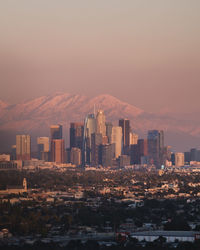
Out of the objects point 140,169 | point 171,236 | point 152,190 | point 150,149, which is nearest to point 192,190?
point 152,190

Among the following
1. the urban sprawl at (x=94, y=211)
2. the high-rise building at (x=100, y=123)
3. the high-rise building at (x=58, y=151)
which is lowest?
the urban sprawl at (x=94, y=211)

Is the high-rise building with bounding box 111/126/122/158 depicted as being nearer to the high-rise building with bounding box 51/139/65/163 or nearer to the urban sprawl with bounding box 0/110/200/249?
the high-rise building with bounding box 51/139/65/163

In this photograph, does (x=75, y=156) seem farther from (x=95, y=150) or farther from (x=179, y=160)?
(x=179, y=160)

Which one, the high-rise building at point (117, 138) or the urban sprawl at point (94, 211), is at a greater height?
the high-rise building at point (117, 138)

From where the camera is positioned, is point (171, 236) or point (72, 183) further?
point (72, 183)

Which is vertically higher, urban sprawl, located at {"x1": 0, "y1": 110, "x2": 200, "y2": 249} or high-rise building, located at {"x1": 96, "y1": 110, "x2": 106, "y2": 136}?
high-rise building, located at {"x1": 96, "y1": 110, "x2": 106, "y2": 136}

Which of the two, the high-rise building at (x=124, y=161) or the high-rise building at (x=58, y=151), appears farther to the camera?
the high-rise building at (x=124, y=161)

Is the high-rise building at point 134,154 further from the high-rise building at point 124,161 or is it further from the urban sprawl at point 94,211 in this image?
the urban sprawl at point 94,211

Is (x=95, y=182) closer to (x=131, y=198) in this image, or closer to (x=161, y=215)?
(x=131, y=198)
